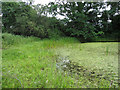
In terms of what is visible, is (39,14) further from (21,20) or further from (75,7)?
(75,7)

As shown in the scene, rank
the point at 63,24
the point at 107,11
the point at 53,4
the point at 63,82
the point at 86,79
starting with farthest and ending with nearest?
the point at 63,24 → the point at 107,11 → the point at 53,4 → the point at 86,79 → the point at 63,82

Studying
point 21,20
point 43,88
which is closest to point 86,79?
point 43,88

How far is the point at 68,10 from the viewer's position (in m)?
4.91

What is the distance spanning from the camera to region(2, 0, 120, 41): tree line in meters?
4.69

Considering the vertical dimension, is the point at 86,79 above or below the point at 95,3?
below

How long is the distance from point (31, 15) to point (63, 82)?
15.5 feet

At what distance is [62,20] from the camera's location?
498cm

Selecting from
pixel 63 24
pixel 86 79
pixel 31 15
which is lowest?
pixel 86 79

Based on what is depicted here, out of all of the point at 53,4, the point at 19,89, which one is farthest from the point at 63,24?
the point at 19,89


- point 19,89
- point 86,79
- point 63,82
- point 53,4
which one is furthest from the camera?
point 53,4

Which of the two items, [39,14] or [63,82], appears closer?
[63,82]

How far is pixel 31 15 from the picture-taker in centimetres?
495

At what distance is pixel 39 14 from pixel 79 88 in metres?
4.77

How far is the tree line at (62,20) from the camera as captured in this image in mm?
4691
